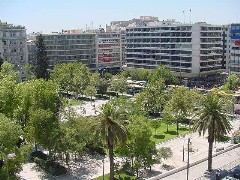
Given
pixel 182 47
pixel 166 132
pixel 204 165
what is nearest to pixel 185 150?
pixel 204 165

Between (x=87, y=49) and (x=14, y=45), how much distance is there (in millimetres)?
41750

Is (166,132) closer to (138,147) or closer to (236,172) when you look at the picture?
(138,147)

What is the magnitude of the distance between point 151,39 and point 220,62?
28758mm

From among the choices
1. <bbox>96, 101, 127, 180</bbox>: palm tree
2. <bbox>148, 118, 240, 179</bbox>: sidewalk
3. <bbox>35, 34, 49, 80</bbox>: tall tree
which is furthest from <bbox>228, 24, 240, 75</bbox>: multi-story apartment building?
<bbox>96, 101, 127, 180</bbox>: palm tree

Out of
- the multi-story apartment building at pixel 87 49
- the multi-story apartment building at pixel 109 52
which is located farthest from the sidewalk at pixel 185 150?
the multi-story apartment building at pixel 109 52

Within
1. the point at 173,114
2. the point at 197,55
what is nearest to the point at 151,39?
the point at 197,55

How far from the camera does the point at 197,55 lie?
128875 mm

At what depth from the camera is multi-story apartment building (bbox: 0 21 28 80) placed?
120 m

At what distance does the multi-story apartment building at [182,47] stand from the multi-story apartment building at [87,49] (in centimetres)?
1878

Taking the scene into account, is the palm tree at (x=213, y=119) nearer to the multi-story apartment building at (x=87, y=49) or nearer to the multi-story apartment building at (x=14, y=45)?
the multi-story apartment building at (x=14, y=45)

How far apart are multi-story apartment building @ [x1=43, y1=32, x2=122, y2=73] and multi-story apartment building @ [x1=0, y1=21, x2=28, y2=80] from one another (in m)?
28.4

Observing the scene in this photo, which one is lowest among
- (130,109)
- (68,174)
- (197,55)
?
(68,174)

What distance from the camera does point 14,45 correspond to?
123 m

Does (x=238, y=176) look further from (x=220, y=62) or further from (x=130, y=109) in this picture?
(x=220, y=62)
